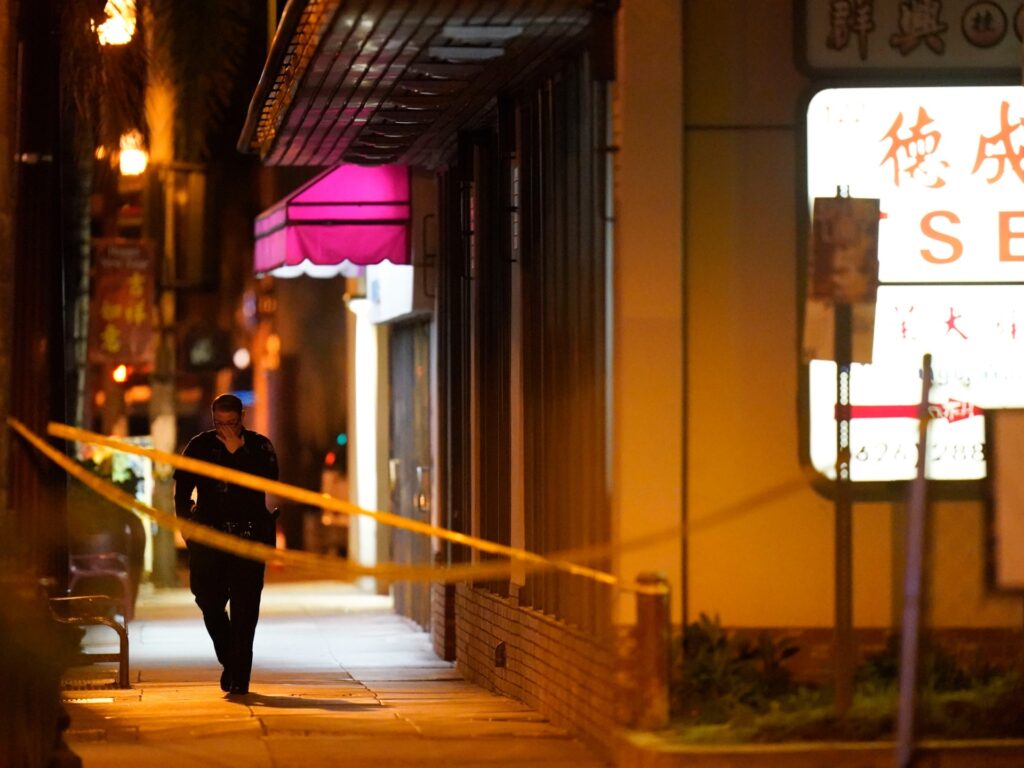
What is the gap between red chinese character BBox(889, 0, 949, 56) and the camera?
31.0 feet

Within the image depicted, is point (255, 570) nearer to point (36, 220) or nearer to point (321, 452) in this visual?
point (36, 220)

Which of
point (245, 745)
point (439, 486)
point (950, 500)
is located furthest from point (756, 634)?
point (439, 486)

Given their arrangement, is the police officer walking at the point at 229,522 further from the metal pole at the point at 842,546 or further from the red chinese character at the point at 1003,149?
the red chinese character at the point at 1003,149

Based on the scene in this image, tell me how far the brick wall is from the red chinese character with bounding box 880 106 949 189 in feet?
8.84

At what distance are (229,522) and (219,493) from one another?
0.62 feet

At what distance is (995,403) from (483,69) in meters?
3.56

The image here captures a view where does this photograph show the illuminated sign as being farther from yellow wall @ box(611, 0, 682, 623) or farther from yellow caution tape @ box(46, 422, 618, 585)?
yellow caution tape @ box(46, 422, 618, 585)

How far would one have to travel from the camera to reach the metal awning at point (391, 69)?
31.4ft

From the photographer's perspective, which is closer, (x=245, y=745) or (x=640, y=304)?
(x=640, y=304)

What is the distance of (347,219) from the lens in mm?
15664

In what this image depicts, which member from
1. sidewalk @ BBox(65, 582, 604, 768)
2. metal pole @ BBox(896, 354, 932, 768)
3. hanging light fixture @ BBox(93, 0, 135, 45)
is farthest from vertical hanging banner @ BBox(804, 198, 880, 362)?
hanging light fixture @ BBox(93, 0, 135, 45)

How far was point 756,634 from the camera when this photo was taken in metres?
9.33

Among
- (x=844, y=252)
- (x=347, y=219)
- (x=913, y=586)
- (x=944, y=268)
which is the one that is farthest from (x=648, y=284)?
(x=347, y=219)

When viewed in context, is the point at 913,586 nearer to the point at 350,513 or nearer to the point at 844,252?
the point at 844,252
